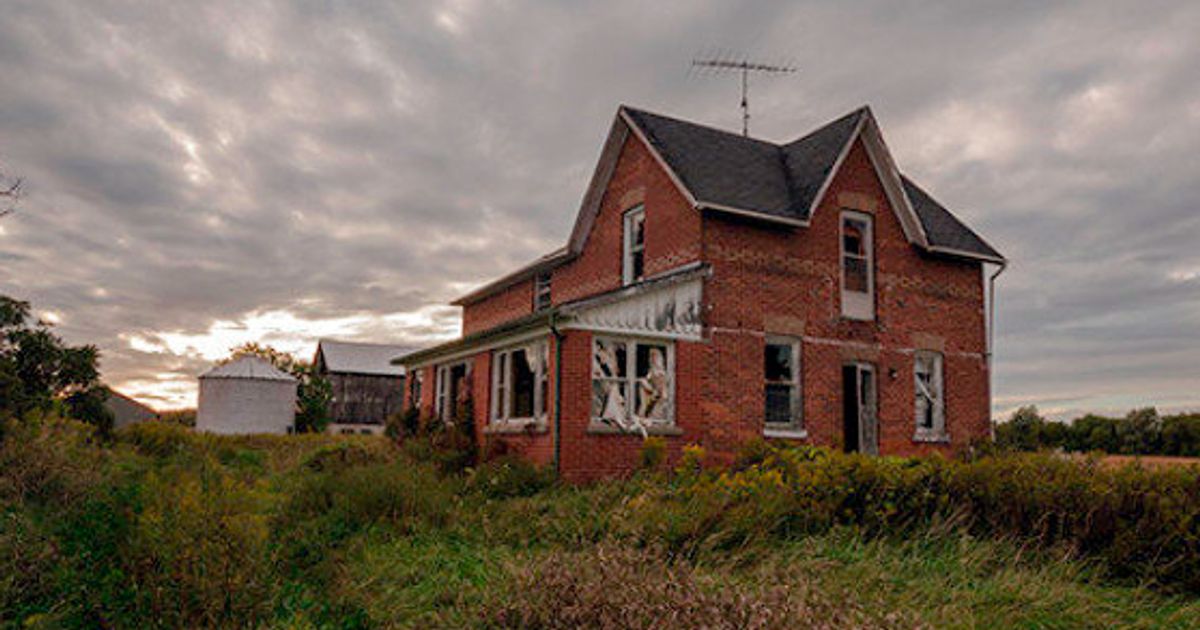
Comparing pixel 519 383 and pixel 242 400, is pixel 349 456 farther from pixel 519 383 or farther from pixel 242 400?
pixel 242 400

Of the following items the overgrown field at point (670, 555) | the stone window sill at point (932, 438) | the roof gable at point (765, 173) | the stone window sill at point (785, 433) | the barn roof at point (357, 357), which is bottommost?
the overgrown field at point (670, 555)

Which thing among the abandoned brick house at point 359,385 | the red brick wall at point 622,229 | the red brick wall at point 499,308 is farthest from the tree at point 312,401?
the red brick wall at point 622,229

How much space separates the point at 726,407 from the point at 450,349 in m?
7.26

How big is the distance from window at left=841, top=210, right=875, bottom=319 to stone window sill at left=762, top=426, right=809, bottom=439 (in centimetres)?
287

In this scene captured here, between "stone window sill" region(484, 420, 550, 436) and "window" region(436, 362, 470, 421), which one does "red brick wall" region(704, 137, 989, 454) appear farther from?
"window" region(436, 362, 470, 421)

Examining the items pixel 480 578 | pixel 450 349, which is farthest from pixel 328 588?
pixel 450 349

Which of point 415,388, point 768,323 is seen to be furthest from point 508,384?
point 415,388

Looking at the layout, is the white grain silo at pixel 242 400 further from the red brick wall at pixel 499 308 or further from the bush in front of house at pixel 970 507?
the bush in front of house at pixel 970 507

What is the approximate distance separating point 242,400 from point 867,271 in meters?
34.2

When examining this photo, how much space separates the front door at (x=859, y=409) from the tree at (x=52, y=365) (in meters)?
17.5

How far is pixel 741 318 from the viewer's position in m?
16.8

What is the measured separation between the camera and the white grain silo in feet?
141

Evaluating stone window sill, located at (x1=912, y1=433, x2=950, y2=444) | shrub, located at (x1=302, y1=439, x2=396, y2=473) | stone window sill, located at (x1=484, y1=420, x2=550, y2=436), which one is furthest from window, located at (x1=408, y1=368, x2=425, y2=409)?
stone window sill, located at (x1=912, y1=433, x2=950, y2=444)

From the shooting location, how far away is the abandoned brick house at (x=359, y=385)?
50.9 metres
